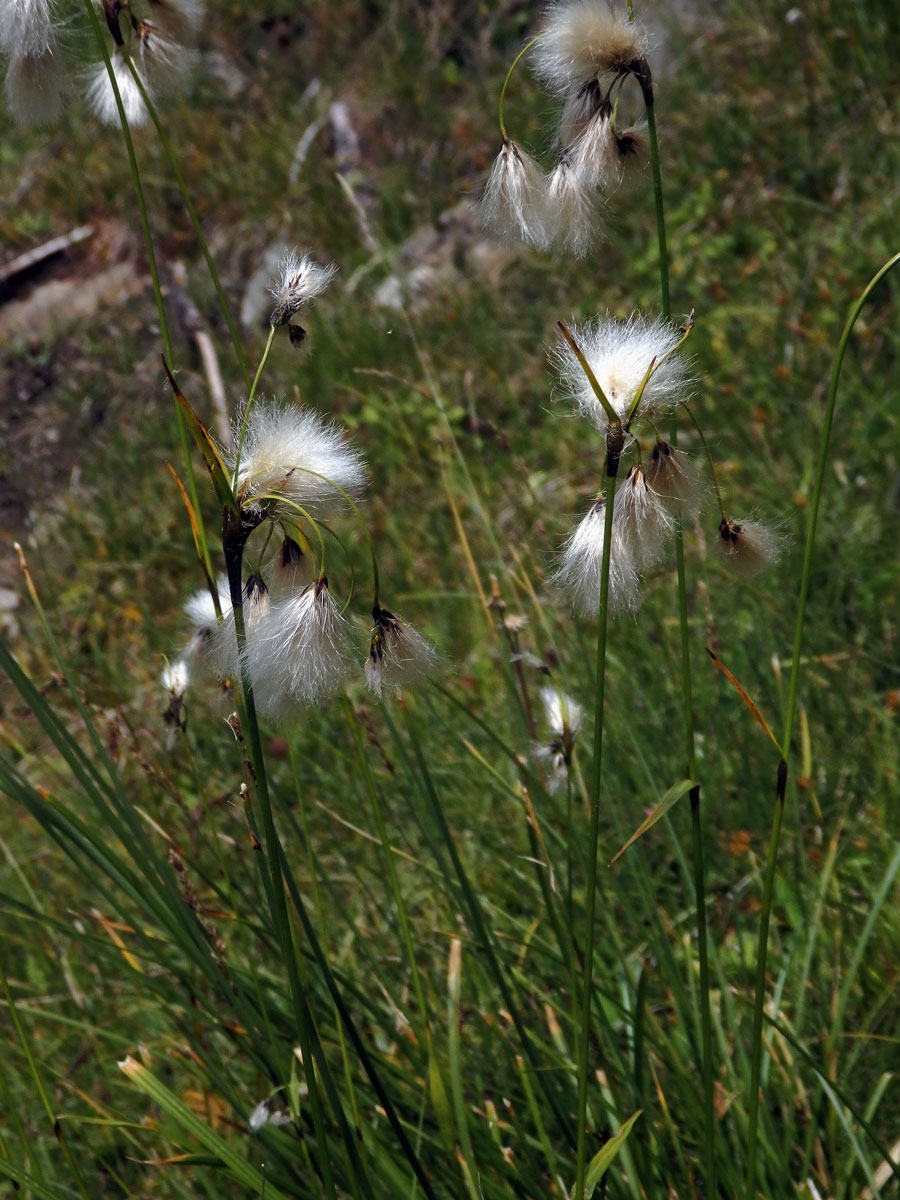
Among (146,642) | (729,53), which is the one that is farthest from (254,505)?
(729,53)

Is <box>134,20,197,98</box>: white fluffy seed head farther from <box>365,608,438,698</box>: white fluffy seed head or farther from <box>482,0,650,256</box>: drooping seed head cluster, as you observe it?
<box>365,608,438,698</box>: white fluffy seed head

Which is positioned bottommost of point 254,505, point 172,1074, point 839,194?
point 172,1074

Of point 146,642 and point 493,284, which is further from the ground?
point 493,284

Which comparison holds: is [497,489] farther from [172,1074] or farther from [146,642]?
[172,1074]

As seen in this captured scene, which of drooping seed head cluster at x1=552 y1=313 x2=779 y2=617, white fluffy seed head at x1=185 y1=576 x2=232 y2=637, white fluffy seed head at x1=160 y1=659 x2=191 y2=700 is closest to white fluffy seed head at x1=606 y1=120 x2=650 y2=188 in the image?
drooping seed head cluster at x1=552 y1=313 x2=779 y2=617

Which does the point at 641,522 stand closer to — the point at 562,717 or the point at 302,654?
the point at 302,654

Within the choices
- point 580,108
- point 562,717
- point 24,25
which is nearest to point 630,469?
point 580,108
